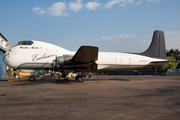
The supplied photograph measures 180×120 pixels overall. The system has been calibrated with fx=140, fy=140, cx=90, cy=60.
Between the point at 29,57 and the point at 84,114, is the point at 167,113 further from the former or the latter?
the point at 29,57

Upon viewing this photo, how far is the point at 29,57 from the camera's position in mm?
17031

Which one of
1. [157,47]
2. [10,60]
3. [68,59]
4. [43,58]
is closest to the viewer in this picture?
[68,59]

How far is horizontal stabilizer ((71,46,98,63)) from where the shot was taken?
45.4 feet

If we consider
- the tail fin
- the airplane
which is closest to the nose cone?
the airplane

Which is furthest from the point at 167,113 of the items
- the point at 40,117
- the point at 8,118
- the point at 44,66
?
the point at 44,66

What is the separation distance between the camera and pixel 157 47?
20625 millimetres

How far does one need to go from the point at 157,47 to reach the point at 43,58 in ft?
53.0

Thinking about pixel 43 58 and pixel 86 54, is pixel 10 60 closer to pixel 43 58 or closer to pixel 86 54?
pixel 43 58

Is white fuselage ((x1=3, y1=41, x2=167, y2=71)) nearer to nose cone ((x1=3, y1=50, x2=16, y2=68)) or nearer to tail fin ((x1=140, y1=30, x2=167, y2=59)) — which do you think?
nose cone ((x1=3, y1=50, x2=16, y2=68))

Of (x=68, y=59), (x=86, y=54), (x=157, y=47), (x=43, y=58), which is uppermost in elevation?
(x=157, y=47)

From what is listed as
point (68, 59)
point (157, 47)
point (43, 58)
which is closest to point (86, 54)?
point (68, 59)

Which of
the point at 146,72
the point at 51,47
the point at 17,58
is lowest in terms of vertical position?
the point at 146,72

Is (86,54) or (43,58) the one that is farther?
(43,58)

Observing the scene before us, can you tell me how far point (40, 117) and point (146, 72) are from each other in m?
54.3
